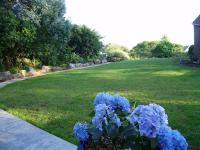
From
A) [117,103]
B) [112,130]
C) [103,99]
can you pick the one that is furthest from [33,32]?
[112,130]

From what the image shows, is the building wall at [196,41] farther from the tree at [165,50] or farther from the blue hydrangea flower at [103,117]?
the blue hydrangea flower at [103,117]

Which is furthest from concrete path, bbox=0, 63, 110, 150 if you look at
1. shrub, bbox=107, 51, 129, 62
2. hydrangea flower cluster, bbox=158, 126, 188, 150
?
shrub, bbox=107, 51, 129, 62

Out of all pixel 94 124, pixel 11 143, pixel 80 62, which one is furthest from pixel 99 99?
pixel 80 62

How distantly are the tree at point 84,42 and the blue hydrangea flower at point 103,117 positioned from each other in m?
28.2

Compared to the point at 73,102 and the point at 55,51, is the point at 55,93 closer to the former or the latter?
the point at 73,102

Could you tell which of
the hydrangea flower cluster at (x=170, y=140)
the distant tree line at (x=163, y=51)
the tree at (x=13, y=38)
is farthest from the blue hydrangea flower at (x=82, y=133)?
the distant tree line at (x=163, y=51)

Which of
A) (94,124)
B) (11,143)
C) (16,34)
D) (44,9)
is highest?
(44,9)

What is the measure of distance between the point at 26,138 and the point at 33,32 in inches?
566

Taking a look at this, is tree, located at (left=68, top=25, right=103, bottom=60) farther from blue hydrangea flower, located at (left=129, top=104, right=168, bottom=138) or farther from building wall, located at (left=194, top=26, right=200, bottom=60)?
blue hydrangea flower, located at (left=129, top=104, right=168, bottom=138)

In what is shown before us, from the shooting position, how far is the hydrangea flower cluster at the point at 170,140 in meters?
3.09

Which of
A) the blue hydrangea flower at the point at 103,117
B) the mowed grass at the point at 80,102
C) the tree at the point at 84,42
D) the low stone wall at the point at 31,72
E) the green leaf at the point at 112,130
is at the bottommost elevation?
the mowed grass at the point at 80,102

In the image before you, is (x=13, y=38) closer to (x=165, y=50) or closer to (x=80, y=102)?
(x=80, y=102)

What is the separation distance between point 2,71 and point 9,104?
8.79m

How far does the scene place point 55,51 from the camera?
23.9 meters
